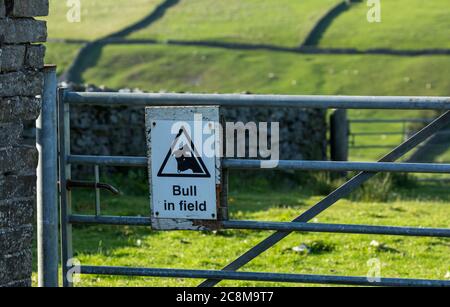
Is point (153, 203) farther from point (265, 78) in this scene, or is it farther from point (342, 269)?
point (265, 78)

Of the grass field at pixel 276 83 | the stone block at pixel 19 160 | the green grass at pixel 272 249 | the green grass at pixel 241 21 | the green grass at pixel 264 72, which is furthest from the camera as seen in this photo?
the green grass at pixel 241 21

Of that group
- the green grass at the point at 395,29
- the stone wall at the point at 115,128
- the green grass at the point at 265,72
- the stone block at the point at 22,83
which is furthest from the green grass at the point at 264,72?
the stone block at the point at 22,83

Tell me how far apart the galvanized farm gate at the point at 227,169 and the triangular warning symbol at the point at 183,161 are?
0.42 feet

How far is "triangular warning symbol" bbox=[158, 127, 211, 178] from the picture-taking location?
17.9ft

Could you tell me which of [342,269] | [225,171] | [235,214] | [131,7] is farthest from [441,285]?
[131,7]

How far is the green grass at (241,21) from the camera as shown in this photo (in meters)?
54.4

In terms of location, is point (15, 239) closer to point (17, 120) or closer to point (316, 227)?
point (17, 120)

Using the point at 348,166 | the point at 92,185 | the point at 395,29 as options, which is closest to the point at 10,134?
the point at 92,185

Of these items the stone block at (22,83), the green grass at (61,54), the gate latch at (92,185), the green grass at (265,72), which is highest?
the green grass at (61,54)

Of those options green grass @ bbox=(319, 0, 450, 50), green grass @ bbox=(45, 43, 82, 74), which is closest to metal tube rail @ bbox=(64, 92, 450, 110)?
green grass @ bbox=(45, 43, 82, 74)

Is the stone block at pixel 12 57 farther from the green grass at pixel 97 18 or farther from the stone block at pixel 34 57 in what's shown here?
the green grass at pixel 97 18

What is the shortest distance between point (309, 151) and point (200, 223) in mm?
12535

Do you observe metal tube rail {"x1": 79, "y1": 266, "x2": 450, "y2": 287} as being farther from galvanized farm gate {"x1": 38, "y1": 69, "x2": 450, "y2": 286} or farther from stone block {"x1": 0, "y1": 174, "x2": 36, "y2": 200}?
stone block {"x1": 0, "y1": 174, "x2": 36, "y2": 200}

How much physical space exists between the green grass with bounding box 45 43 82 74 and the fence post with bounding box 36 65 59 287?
41775 millimetres
